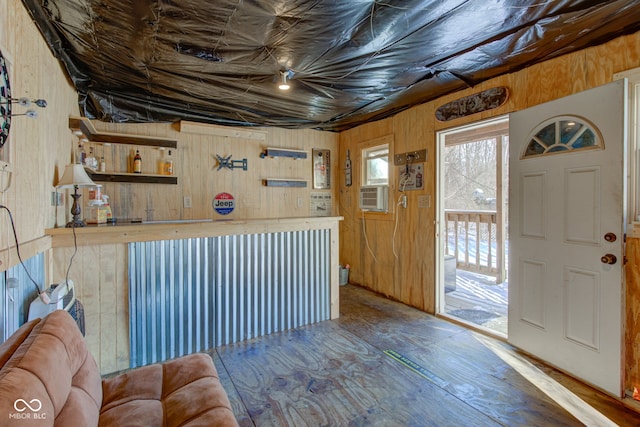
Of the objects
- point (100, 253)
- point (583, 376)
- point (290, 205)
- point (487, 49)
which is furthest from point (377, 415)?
point (290, 205)

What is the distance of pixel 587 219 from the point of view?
212cm

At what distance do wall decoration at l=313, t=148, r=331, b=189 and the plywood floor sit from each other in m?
2.29

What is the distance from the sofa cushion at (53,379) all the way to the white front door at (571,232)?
2.92 meters

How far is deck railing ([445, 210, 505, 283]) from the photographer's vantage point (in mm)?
4766

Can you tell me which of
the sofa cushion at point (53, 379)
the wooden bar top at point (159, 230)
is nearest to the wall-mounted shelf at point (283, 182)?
the wooden bar top at point (159, 230)

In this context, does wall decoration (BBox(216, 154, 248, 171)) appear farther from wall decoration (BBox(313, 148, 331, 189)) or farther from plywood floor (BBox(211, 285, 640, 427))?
plywood floor (BBox(211, 285, 640, 427))

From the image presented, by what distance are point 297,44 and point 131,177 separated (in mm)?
2391

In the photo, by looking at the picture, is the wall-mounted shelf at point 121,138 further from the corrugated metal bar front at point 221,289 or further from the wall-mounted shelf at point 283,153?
the corrugated metal bar front at point 221,289

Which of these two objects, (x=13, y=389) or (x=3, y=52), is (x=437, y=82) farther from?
(x=13, y=389)

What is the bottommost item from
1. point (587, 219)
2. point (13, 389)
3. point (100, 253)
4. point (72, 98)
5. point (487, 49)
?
point (13, 389)

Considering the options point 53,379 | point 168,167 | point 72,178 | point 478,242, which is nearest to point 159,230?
point 72,178

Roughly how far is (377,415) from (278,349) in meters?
1.08

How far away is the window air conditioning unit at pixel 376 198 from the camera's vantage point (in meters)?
3.99

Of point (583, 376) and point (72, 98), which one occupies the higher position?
point (72, 98)
